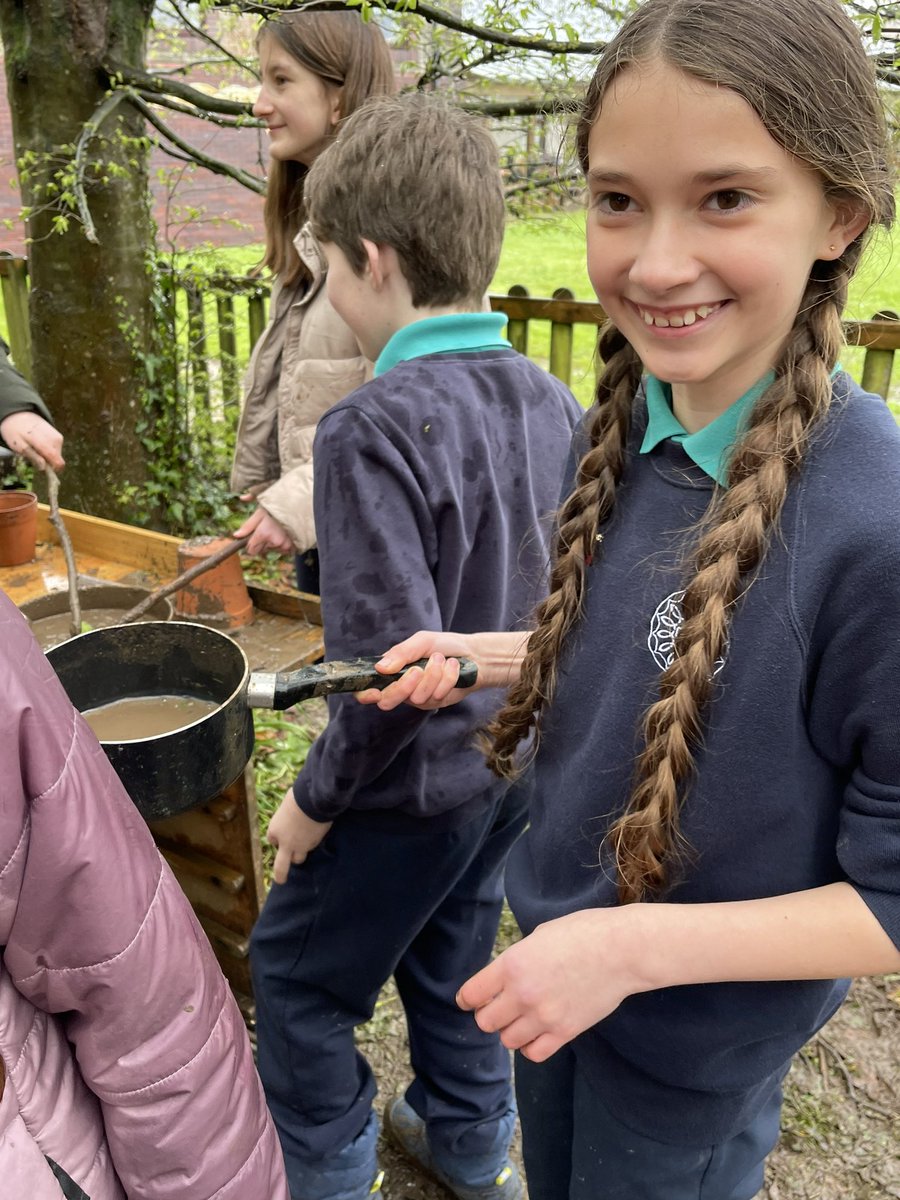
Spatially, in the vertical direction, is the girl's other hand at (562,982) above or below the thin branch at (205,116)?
below

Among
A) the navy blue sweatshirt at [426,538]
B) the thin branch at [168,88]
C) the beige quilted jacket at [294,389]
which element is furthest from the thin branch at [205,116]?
the navy blue sweatshirt at [426,538]

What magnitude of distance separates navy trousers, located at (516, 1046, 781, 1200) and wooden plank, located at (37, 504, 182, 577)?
5.74 feet

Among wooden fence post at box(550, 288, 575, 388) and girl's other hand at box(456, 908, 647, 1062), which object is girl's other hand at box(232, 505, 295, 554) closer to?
girl's other hand at box(456, 908, 647, 1062)

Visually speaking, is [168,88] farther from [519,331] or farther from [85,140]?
[519,331]

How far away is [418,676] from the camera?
1.32 meters

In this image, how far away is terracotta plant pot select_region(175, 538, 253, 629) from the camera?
240cm

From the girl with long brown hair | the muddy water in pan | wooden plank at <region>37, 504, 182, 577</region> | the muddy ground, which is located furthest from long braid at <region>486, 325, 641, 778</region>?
wooden plank at <region>37, 504, 182, 577</region>

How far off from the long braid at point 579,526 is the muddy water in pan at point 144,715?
66 cm

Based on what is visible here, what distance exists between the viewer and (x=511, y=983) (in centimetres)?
96

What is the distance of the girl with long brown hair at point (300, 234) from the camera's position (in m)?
2.46

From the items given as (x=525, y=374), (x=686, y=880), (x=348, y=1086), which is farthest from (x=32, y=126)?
(x=686, y=880)

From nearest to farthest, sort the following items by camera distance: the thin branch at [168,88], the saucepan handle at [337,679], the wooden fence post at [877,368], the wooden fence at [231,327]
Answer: the saucepan handle at [337,679] → the thin branch at [168,88] → the wooden fence post at [877,368] → the wooden fence at [231,327]

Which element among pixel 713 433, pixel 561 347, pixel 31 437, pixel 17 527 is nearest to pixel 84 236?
pixel 31 437

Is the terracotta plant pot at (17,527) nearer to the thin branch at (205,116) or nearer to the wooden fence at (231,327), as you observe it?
the thin branch at (205,116)
